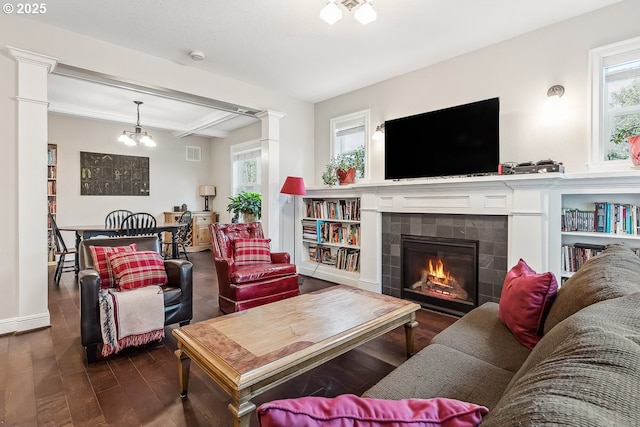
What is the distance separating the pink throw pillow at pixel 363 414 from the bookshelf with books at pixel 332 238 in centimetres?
375

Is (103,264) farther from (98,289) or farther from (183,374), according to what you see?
(183,374)

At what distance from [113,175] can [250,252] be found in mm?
4595

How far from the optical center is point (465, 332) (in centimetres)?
176

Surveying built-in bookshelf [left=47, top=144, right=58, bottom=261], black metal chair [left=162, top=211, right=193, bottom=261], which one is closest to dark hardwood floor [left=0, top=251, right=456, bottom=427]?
black metal chair [left=162, top=211, right=193, bottom=261]

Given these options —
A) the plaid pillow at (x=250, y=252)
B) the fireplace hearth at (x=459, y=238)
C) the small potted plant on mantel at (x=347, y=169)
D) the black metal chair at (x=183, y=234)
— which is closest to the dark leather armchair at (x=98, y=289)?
the plaid pillow at (x=250, y=252)

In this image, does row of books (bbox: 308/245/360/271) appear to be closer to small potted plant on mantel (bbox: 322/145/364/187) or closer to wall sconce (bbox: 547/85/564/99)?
small potted plant on mantel (bbox: 322/145/364/187)

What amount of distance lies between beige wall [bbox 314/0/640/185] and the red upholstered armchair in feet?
6.63

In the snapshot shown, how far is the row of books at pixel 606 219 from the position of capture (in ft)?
8.40

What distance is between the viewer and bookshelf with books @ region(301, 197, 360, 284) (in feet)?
14.6

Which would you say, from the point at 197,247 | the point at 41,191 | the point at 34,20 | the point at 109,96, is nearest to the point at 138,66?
the point at 34,20

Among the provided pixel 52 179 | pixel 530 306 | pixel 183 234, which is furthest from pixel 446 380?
pixel 52 179

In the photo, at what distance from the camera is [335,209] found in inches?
183

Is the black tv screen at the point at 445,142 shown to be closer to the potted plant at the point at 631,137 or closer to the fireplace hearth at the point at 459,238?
the fireplace hearth at the point at 459,238

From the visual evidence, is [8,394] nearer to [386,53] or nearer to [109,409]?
[109,409]
